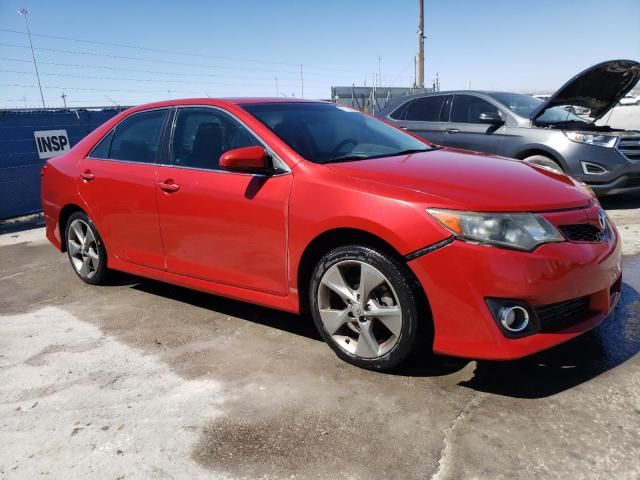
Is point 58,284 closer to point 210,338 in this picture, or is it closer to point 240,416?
point 210,338

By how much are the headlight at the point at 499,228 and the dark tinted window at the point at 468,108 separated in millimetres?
5290

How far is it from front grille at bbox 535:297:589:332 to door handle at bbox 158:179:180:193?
2.34 meters

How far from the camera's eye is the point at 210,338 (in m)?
3.53

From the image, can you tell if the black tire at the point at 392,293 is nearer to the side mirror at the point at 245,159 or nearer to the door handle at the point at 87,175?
the side mirror at the point at 245,159

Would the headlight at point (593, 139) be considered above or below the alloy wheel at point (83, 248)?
above

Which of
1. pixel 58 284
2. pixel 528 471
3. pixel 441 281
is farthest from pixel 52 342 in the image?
pixel 528 471

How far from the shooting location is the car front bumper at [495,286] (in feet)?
8.00

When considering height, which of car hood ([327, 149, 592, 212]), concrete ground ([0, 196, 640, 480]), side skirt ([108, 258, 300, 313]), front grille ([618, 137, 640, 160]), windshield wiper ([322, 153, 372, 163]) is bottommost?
concrete ground ([0, 196, 640, 480])

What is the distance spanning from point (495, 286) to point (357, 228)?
720 mm

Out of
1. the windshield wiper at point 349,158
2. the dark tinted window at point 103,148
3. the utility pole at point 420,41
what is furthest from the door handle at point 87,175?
the utility pole at point 420,41

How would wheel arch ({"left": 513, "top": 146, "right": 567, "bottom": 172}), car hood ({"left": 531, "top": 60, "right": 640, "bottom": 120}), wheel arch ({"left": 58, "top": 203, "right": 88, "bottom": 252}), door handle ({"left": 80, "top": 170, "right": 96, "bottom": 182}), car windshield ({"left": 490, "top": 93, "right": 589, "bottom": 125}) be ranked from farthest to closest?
car windshield ({"left": 490, "top": 93, "right": 589, "bottom": 125})
wheel arch ({"left": 513, "top": 146, "right": 567, "bottom": 172})
car hood ({"left": 531, "top": 60, "right": 640, "bottom": 120})
wheel arch ({"left": 58, "top": 203, "right": 88, "bottom": 252})
door handle ({"left": 80, "top": 170, "right": 96, "bottom": 182})

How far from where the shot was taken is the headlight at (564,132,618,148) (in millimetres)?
6574

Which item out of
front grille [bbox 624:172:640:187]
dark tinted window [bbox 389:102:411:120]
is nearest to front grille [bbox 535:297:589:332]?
front grille [bbox 624:172:640:187]

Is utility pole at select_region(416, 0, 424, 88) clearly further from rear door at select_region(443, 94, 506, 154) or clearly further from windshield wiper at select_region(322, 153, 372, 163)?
windshield wiper at select_region(322, 153, 372, 163)
